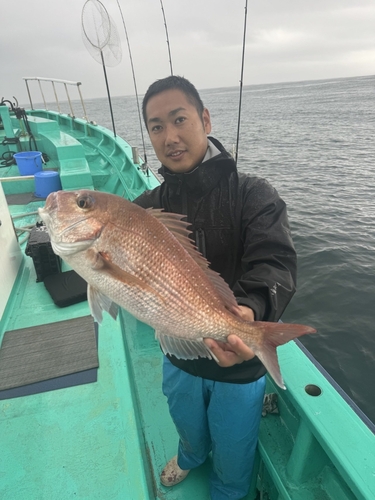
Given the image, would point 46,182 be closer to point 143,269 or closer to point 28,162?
point 28,162

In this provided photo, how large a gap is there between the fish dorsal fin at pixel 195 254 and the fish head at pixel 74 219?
273 millimetres

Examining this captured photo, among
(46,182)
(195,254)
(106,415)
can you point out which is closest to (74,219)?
(195,254)

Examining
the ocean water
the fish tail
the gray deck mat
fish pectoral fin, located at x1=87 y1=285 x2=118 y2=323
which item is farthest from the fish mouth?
the ocean water

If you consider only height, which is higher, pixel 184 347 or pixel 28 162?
pixel 184 347

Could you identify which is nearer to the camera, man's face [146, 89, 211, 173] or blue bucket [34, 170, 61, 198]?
man's face [146, 89, 211, 173]

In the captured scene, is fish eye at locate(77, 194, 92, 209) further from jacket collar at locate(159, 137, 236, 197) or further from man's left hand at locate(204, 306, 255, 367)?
man's left hand at locate(204, 306, 255, 367)

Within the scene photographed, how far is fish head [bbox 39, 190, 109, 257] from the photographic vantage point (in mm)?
1578

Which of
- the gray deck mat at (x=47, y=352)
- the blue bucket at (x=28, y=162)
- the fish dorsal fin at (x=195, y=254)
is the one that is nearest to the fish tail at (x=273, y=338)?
the fish dorsal fin at (x=195, y=254)

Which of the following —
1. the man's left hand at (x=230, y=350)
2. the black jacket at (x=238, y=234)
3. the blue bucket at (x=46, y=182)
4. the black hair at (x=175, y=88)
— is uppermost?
the black hair at (x=175, y=88)

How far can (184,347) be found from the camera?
1662 millimetres

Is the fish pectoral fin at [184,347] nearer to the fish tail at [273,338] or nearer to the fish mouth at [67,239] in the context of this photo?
the fish tail at [273,338]

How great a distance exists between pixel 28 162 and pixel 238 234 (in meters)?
7.85

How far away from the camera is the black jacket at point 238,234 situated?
1629 millimetres

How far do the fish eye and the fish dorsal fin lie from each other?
31cm
